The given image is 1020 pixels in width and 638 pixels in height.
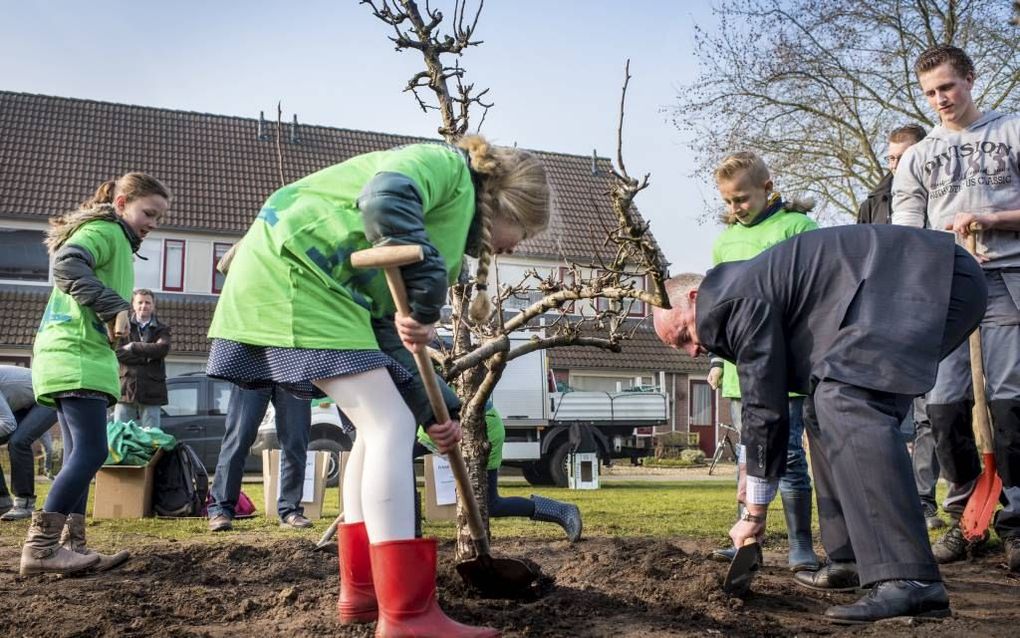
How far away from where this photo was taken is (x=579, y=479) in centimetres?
1530

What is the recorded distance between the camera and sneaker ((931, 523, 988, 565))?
16.8 ft

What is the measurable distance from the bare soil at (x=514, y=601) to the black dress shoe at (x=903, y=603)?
5cm

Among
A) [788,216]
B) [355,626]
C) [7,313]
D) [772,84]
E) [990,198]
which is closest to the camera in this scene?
[355,626]

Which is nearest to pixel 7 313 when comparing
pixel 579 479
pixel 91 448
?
pixel 579 479

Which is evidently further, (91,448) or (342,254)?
(91,448)

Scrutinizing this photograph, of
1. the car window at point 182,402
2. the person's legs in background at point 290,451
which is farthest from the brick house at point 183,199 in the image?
the person's legs in background at point 290,451

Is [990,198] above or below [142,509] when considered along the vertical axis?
above

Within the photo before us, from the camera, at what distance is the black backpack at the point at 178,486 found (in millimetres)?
8594

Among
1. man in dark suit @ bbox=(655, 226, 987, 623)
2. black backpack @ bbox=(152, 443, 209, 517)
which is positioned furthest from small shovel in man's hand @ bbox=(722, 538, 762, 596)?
black backpack @ bbox=(152, 443, 209, 517)

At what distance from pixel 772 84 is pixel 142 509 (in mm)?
16890

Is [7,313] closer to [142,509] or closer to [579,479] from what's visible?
[579,479]

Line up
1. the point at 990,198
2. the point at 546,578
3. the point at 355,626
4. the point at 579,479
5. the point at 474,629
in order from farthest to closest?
the point at 579,479, the point at 990,198, the point at 546,578, the point at 355,626, the point at 474,629

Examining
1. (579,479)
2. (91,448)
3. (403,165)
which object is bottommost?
(579,479)

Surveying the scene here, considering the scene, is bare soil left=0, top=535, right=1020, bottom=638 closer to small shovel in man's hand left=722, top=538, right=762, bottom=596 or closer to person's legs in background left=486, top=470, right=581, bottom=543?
small shovel in man's hand left=722, top=538, right=762, bottom=596
